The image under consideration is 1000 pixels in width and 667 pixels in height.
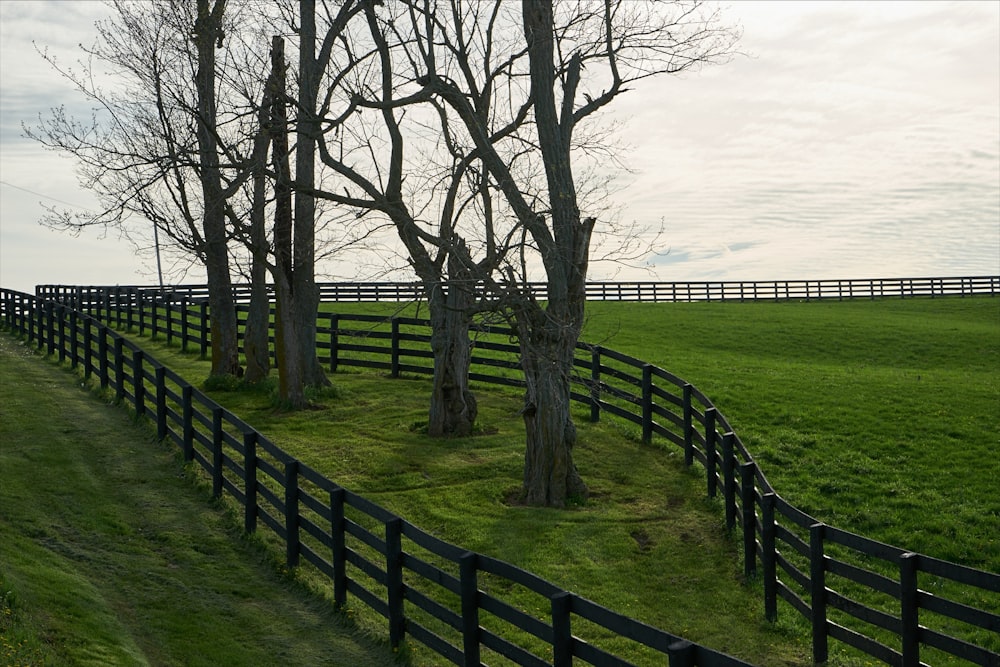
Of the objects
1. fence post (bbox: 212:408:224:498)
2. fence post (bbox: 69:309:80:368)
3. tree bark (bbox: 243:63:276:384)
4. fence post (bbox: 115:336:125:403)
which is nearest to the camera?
fence post (bbox: 212:408:224:498)

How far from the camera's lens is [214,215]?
2300cm

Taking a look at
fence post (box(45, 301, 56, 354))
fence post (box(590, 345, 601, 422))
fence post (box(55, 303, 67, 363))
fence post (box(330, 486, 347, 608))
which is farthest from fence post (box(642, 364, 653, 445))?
fence post (box(45, 301, 56, 354))

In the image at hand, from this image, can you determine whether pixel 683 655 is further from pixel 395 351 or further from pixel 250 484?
pixel 395 351

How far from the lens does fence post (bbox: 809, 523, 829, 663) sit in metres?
10.2

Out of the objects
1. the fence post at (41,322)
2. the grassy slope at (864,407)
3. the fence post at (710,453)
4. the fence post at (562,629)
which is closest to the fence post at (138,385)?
the fence post at (710,453)

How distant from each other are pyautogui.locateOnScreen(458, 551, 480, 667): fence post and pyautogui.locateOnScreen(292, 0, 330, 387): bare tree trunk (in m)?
13.5

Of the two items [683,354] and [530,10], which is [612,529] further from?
[683,354]

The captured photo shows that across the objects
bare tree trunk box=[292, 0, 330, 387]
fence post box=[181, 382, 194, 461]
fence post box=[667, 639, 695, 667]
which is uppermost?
bare tree trunk box=[292, 0, 330, 387]

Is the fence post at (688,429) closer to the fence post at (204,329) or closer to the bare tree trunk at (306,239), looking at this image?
the bare tree trunk at (306,239)

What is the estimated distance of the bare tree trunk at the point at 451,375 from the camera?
19.7 metres

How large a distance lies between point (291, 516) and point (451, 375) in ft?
26.0

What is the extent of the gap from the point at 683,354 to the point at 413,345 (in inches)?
313

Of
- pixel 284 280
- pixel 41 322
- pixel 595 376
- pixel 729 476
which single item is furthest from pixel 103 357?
pixel 729 476

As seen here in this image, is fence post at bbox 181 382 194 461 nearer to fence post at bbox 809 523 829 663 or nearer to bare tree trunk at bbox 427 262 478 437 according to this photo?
bare tree trunk at bbox 427 262 478 437
